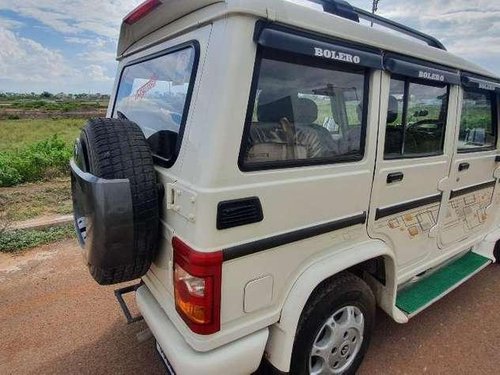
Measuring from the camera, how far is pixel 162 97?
2141 millimetres

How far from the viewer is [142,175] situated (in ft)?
5.75

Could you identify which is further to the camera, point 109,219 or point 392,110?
point 392,110

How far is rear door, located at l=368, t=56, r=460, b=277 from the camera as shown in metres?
2.25

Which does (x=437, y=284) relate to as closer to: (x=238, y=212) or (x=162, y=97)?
(x=238, y=212)

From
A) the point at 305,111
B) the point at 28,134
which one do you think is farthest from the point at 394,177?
the point at 28,134

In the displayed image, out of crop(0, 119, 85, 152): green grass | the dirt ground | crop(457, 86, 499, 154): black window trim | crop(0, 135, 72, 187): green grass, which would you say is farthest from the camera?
crop(0, 119, 85, 152): green grass

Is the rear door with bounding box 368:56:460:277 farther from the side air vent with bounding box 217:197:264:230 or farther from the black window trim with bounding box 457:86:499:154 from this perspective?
the side air vent with bounding box 217:197:264:230

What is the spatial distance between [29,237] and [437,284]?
4.66 meters

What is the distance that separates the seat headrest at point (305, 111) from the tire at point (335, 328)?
3.16 feet

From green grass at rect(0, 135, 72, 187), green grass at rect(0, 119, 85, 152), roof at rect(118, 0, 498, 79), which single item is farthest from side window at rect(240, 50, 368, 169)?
green grass at rect(0, 119, 85, 152)

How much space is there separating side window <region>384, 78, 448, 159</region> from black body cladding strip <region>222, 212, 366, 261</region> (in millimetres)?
528

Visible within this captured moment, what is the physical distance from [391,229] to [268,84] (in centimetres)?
136

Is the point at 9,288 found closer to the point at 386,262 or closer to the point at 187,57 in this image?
the point at 187,57

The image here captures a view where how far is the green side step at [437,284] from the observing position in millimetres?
2682
